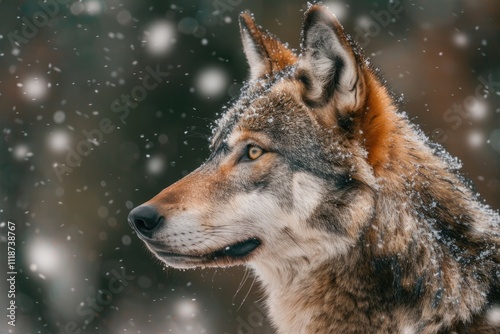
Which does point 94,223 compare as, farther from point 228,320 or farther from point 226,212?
point 226,212

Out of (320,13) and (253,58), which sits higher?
(320,13)

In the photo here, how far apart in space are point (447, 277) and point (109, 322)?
621 centimetres

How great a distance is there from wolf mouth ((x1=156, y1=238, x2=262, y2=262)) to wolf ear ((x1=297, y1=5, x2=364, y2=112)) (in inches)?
33.0

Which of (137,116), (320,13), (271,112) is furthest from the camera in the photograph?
(137,116)

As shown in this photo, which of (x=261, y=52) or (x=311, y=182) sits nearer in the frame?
(x=311, y=182)

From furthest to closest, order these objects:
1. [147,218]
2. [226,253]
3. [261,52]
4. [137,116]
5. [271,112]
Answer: [137,116] → [261,52] → [271,112] → [226,253] → [147,218]

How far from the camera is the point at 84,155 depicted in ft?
26.7

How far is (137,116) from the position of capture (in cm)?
804

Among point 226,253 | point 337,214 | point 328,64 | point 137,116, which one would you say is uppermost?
point 328,64

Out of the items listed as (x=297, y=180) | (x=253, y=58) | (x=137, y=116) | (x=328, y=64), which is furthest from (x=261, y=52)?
(x=137, y=116)

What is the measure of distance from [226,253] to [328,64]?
1.14m

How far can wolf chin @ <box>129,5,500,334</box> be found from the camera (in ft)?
8.86

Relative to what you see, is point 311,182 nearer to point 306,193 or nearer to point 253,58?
point 306,193

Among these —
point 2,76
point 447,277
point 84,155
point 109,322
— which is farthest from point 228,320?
point 447,277
